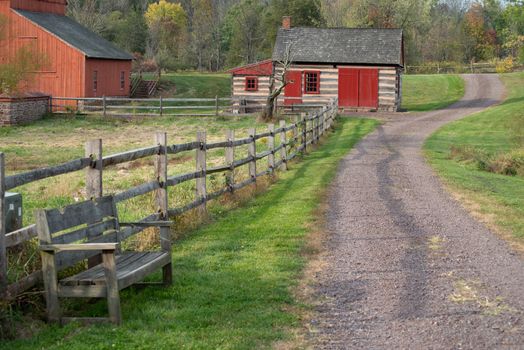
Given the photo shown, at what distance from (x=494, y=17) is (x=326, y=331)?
322ft

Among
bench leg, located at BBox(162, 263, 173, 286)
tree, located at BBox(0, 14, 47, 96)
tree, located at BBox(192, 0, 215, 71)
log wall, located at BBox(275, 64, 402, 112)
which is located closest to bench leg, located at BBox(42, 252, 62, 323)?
bench leg, located at BBox(162, 263, 173, 286)

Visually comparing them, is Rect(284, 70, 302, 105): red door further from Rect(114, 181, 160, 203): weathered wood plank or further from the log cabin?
Rect(114, 181, 160, 203): weathered wood plank

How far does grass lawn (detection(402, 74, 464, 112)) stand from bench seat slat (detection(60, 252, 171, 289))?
142ft

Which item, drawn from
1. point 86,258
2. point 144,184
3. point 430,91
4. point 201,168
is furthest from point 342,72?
point 86,258

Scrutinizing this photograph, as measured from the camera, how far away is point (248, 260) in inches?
384

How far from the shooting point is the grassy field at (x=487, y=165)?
1368cm

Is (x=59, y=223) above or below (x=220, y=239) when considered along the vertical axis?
above

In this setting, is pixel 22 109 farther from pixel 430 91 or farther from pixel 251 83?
pixel 430 91

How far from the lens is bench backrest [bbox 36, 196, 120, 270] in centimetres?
698

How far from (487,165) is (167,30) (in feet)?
223

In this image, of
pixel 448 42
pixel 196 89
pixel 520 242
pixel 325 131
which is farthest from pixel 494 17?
pixel 520 242

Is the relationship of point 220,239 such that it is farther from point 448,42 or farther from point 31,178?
point 448,42

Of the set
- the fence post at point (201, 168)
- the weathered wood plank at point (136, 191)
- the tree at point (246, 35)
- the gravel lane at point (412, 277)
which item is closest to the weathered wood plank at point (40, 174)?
the weathered wood plank at point (136, 191)

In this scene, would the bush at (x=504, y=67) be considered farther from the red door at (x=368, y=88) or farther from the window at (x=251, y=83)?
the window at (x=251, y=83)
